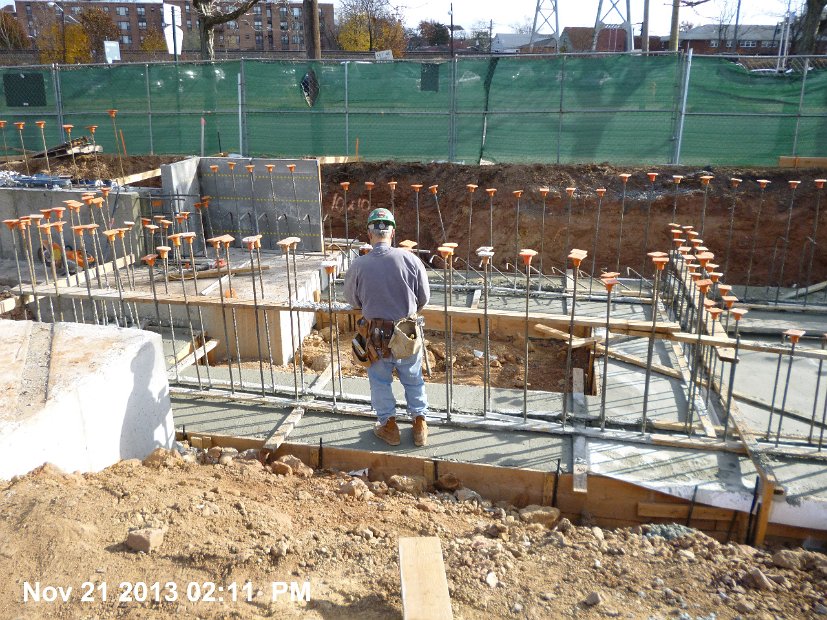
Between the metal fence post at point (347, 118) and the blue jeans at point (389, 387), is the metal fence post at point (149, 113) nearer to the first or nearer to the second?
the metal fence post at point (347, 118)

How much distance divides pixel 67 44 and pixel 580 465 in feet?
Result: 175

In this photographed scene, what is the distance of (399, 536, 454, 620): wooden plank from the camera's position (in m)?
3.02

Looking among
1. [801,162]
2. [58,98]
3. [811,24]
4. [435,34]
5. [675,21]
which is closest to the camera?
[801,162]

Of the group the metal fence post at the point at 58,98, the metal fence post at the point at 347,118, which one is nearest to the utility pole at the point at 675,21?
the metal fence post at the point at 347,118

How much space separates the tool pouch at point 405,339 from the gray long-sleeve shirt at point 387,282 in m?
0.07

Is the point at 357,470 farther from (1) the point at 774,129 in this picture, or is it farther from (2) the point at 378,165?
(1) the point at 774,129

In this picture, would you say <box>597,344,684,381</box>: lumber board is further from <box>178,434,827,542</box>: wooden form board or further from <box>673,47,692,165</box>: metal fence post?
<box>673,47,692,165</box>: metal fence post

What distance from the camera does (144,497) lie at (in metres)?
3.93

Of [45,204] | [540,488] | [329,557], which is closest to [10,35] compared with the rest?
[45,204]

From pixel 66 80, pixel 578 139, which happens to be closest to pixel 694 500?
pixel 578 139

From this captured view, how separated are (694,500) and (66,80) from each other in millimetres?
18258

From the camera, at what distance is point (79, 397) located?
423cm

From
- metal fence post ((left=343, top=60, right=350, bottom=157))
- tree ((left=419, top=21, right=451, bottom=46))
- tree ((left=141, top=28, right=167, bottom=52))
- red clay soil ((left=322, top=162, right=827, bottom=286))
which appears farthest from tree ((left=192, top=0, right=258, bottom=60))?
tree ((left=419, top=21, right=451, bottom=46))

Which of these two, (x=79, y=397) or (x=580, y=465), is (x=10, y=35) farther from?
(x=580, y=465)
